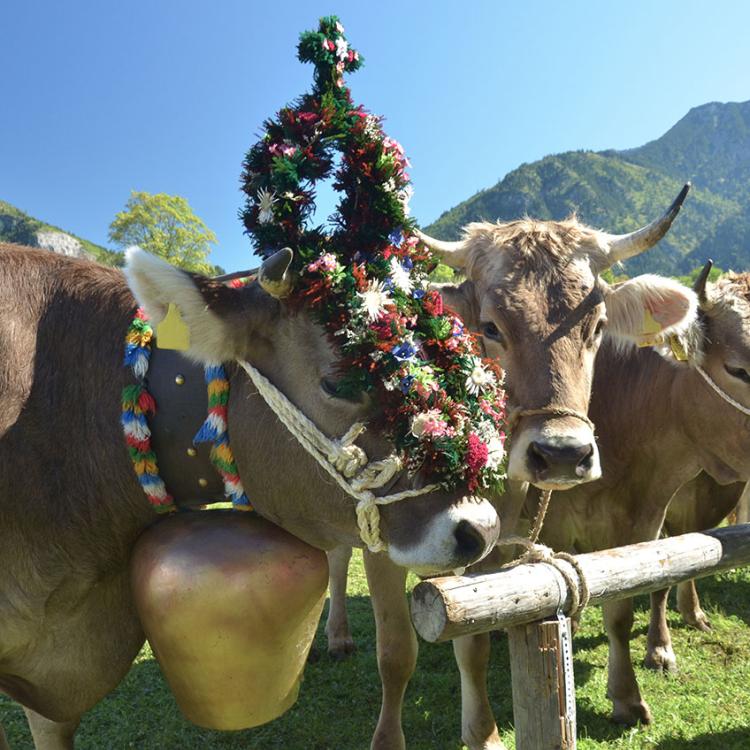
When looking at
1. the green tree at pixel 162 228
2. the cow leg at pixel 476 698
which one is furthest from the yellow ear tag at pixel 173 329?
the green tree at pixel 162 228

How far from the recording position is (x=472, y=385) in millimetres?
2166

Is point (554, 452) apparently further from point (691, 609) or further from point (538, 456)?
point (691, 609)

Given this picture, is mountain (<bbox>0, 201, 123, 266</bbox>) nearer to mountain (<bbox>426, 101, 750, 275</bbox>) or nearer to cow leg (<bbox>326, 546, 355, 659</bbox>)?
cow leg (<bbox>326, 546, 355, 659</bbox>)

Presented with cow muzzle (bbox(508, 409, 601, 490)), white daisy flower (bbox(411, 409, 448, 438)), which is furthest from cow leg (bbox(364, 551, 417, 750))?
white daisy flower (bbox(411, 409, 448, 438))

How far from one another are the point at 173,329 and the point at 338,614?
4367 mm

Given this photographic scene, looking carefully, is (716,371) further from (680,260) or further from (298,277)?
(680,260)

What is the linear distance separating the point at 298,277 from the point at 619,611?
12.3 feet

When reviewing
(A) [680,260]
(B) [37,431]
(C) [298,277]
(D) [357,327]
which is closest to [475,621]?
(D) [357,327]

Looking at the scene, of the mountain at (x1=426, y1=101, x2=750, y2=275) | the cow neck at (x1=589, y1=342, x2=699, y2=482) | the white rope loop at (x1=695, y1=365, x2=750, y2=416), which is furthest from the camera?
the mountain at (x1=426, y1=101, x2=750, y2=275)

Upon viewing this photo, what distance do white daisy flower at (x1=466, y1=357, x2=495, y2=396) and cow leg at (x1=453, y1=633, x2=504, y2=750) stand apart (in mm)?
2404

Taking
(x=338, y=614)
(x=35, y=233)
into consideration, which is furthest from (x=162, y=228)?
(x=35, y=233)

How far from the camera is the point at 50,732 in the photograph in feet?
10.4

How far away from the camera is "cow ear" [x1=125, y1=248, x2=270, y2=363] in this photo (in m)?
2.06

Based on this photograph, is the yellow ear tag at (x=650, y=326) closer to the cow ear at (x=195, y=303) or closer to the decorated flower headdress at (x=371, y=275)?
the decorated flower headdress at (x=371, y=275)
